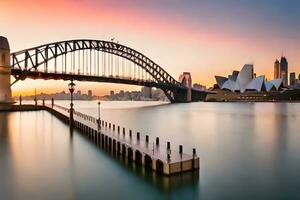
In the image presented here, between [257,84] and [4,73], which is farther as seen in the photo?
[257,84]

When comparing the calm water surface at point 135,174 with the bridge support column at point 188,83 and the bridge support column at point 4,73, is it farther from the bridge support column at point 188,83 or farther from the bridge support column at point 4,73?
the bridge support column at point 188,83

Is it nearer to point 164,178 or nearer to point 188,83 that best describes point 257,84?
point 188,83

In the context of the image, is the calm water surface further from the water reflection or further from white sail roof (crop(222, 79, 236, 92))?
white sail roof (crop(222, 79, 236, 92))

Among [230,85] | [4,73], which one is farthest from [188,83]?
[4,73]

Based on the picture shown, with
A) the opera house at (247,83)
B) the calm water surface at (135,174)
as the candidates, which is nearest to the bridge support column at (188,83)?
the opera house at (247,83)

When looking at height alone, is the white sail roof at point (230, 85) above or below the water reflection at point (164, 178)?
above

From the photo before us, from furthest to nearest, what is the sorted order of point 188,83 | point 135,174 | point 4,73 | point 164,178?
point 188,83 → point 4,73 → point 135,174 → point 164,178

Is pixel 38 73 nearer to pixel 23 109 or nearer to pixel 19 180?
pixel 23 109
